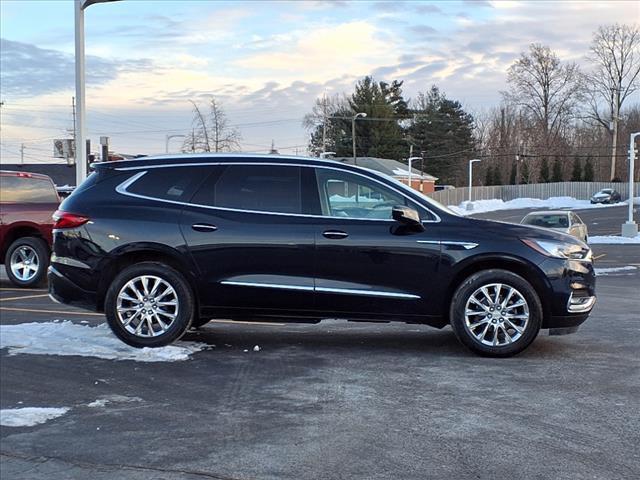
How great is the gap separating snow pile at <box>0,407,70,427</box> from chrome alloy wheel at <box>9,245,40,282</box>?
7620mm

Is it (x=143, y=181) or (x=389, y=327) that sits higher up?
(x=143, y=181)

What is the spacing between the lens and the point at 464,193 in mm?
73562

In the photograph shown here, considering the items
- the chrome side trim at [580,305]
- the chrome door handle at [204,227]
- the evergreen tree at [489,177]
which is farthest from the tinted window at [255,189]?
the evergreen tree at [489,177]

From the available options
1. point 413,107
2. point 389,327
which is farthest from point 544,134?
point 389,327

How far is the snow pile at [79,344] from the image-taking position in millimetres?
6246

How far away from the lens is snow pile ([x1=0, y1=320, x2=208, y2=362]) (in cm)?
625

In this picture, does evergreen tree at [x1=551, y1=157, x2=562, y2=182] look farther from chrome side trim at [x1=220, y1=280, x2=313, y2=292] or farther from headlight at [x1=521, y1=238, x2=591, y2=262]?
chrome side trim at [x1=220, y1=280, x2=313, y2=292]

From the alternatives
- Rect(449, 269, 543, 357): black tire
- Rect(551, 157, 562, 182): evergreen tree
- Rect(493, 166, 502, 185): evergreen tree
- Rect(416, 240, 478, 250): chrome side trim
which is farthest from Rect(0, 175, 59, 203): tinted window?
Rect(551, 157, 562, 182): evergreen tree

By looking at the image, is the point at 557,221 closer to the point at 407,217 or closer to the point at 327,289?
the point at 407,217

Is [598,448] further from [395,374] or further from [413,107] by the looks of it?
[413,107]

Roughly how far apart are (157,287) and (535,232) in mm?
3534

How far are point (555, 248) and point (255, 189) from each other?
282cm

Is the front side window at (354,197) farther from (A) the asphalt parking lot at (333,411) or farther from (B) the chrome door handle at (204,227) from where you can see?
(A) the asphalt parking lot at (333,411)

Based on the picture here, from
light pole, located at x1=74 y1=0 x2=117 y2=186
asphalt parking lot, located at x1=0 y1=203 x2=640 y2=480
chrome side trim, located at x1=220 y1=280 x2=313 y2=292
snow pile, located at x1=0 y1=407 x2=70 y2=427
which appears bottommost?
snow pile, located at x1=0 y1=407 x2=70 y2=427
